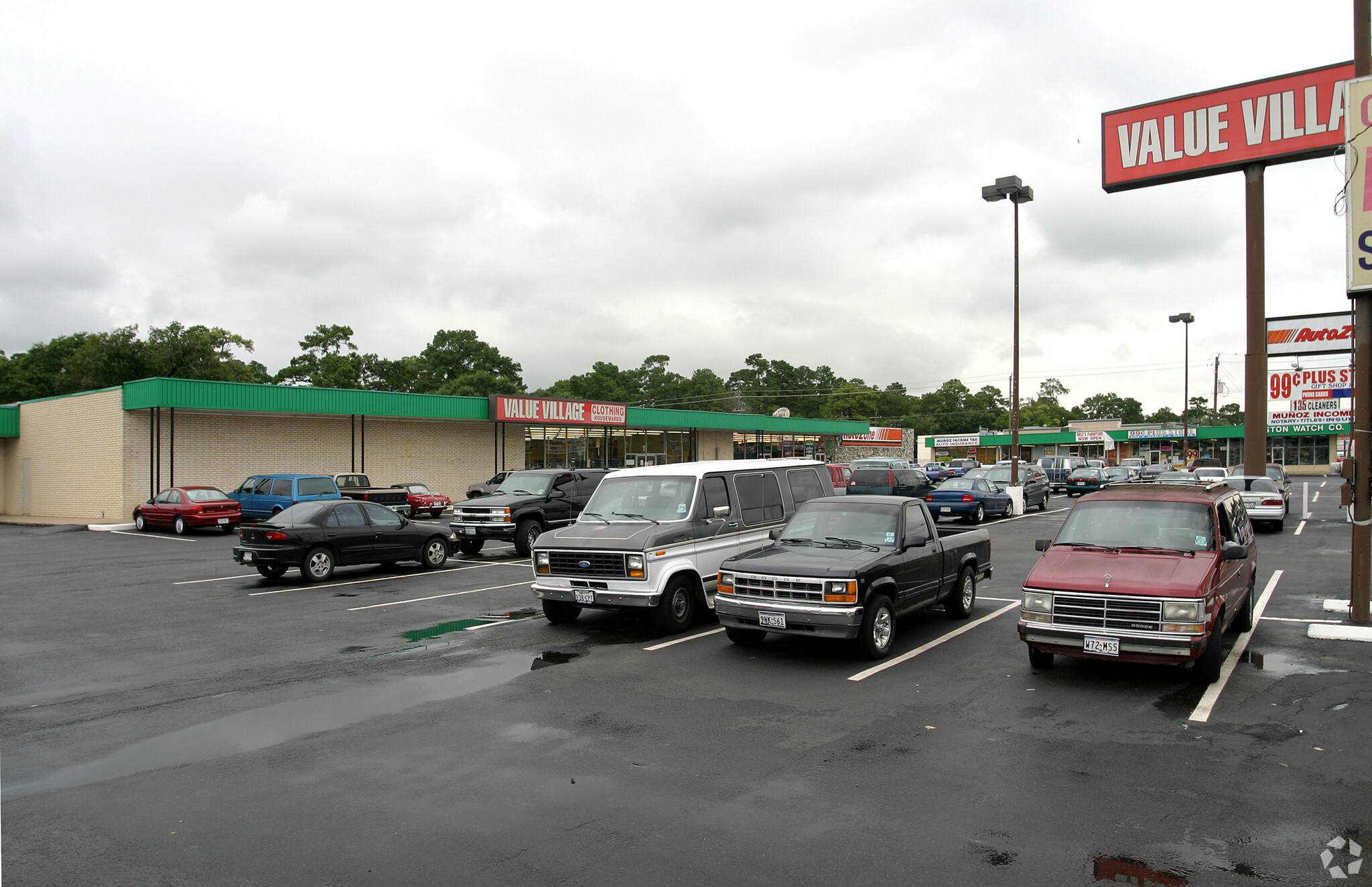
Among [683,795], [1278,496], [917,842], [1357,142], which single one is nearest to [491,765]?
[683,795]

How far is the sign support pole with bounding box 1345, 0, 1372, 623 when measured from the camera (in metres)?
10.1

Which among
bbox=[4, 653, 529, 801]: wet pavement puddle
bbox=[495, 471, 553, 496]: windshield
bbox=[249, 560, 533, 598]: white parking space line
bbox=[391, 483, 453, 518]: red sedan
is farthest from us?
bbox=[391, 483, 453, 518]: red sedan

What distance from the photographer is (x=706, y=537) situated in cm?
1116

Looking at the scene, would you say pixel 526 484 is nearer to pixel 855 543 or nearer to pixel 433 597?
pixel 433 597

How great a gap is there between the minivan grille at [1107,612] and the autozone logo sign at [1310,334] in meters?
18.7

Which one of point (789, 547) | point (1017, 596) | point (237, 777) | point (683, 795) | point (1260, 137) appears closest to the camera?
point (683, 795)

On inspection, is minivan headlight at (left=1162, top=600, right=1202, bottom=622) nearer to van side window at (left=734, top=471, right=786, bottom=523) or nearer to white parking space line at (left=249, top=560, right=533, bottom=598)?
van side window at (left=734, top=471, right=786, bottom=523)

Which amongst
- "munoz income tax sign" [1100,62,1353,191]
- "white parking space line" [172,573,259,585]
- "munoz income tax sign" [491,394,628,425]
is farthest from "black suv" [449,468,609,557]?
"munoz income tax sign" [491,394,628,425]

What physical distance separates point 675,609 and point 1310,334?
70.9 ft

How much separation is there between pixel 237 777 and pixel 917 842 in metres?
4.57

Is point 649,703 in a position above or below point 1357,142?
below

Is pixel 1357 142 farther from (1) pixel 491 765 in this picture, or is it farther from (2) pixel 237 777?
(2) pixel 237 777

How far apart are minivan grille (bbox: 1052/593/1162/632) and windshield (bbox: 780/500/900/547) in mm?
2189

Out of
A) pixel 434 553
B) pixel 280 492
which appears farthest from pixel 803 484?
pixel 280 492
